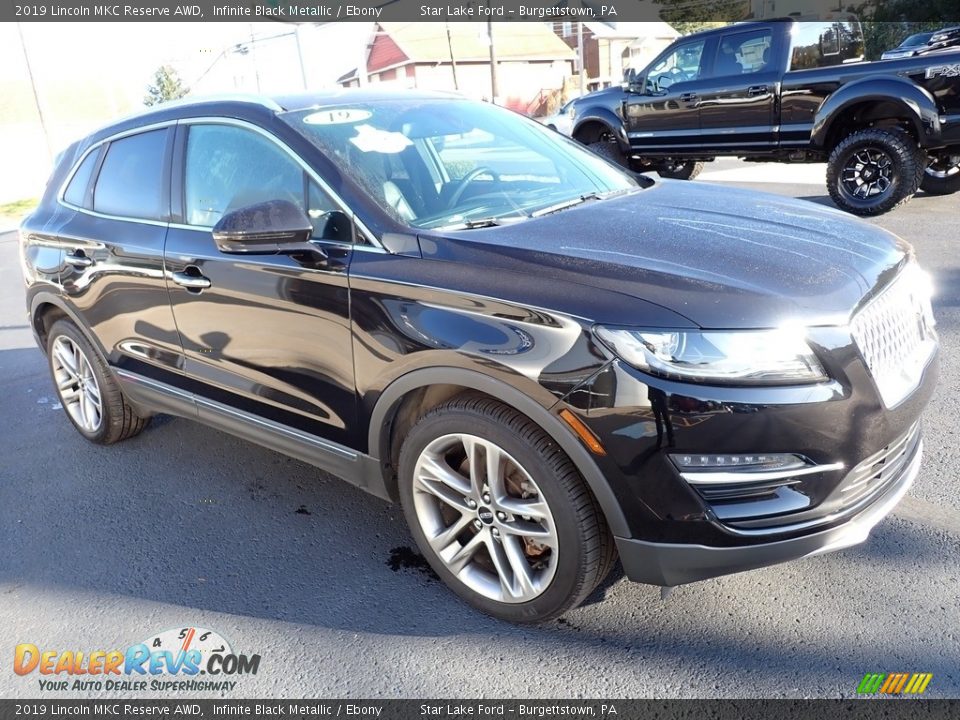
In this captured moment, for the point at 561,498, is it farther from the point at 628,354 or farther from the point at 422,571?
the point at 422,571

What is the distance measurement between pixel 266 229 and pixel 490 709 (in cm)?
171

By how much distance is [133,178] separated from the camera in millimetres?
3676

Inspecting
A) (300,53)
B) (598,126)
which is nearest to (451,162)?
(598,126)

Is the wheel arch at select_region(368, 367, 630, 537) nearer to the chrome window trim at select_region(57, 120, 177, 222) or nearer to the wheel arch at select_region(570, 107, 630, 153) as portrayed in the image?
the chrome window trim at select_region(57, 120, 177, 222)

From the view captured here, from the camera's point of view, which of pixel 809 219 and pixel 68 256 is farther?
pixel 68 256

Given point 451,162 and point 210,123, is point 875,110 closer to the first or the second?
point 451,162

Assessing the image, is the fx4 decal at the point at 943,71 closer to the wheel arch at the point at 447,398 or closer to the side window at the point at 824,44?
the side window at the point at 824,44

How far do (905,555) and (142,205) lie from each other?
3.54 meters

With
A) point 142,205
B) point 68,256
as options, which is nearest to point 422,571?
point 142,205

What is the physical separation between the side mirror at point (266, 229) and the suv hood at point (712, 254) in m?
0.49

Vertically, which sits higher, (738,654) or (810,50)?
(810,50)

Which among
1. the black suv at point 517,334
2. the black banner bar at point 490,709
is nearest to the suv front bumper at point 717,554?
the black suv at point 517,334

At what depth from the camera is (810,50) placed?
27.3ft

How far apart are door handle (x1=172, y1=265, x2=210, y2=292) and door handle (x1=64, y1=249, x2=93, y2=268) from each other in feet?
2.79
